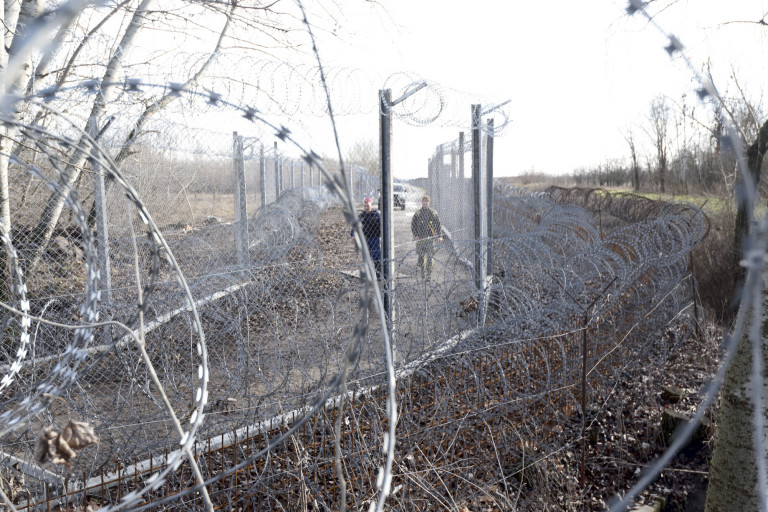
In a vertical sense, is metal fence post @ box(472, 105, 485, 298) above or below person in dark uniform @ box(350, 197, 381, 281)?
above

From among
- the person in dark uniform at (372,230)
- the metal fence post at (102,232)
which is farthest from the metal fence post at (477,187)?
the metal fence post at (102,232)

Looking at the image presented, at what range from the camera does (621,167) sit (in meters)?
55.6

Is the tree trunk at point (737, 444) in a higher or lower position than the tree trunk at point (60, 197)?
lower

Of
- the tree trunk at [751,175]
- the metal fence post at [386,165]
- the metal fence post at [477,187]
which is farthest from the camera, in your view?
the metal fence post at [477,187]

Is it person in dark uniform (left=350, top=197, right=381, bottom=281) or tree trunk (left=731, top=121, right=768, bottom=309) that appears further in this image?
person in dark uniform (left=350, top=197, right=381, bottom=281)

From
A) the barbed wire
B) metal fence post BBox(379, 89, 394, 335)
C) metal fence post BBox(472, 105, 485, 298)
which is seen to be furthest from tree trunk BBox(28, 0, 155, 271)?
metal fence post BBox(472, 105, 485, 298)

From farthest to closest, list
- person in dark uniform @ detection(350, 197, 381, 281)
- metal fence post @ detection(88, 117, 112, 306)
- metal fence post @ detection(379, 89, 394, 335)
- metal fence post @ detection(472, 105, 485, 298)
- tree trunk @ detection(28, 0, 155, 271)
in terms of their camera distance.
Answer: person in dark uniform @ detection(350, 197, 381, 281) < metal fence post @ detection(472, 105, 485, 298) < tree trunk @ detection(28, 0, 155, 271) < metal fence post @ detection(88, 117, 112, 306) < metal fence post @ detection(379, 89, 394, 335)

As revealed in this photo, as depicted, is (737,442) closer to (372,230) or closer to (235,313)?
(235,313)

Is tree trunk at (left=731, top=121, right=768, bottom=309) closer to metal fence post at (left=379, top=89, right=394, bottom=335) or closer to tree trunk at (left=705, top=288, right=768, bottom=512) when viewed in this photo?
tree trunk at (left=705, top=288, right=768, bottom=512)

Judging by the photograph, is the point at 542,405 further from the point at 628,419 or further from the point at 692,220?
the point at 692,220

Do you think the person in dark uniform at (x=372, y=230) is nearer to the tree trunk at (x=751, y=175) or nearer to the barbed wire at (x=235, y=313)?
the barbed wire at (x=235, y=313)

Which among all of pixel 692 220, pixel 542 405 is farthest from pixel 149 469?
pixel 692 220

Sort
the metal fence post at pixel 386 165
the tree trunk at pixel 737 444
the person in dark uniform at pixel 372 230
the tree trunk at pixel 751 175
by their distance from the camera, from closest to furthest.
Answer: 1. the tree trunk at pixel 737 444
2. the metal fence post at pixel 386 165
3. the tree trunk at pixel 751 175
4. the person in dark uniform at pixel 372 230

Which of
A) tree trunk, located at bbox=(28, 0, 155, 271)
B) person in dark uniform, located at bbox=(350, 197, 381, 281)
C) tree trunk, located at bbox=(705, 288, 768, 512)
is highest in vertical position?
tree trunk, located at bbox=(28, 0, 155, 271)
